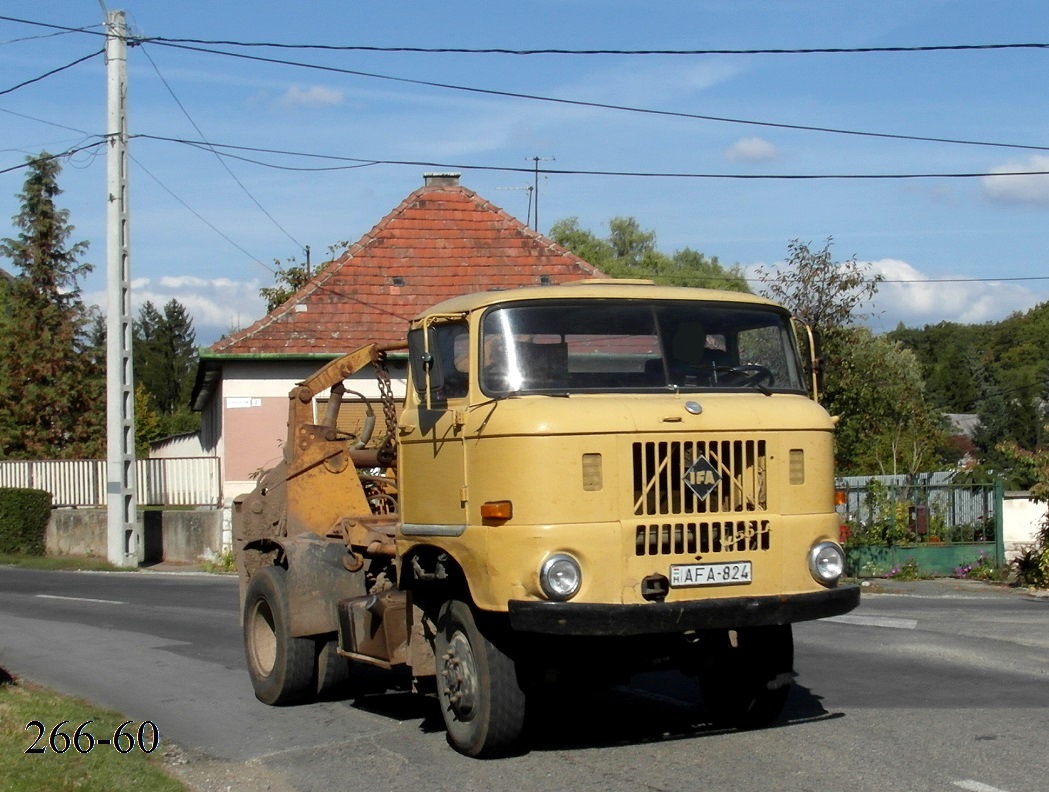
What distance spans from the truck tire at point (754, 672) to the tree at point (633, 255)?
57.1 meters

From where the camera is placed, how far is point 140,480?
3036cm

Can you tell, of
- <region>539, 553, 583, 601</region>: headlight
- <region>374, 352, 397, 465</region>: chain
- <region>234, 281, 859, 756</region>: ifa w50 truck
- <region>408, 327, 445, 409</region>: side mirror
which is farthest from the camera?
<region>374, 352, 397, 465</region>: chain

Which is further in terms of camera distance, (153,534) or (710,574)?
(153,534)

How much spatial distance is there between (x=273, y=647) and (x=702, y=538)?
12.8 ft

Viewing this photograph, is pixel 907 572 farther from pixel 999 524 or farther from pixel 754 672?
pixel 754 672

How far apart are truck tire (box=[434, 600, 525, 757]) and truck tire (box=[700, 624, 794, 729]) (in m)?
1.24

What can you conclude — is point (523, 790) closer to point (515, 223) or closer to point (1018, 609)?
point (1018, 609)

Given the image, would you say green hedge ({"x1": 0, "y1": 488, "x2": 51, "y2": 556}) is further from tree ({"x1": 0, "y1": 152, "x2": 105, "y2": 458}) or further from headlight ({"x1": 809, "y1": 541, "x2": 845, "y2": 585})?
headlight ({"x1": 809, "y1": 541, "x2": 845, "y2": 585})

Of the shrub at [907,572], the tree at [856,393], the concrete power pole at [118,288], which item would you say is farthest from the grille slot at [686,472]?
the concrete power pole at [118,288]

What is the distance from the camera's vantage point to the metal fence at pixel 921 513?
20.5 m

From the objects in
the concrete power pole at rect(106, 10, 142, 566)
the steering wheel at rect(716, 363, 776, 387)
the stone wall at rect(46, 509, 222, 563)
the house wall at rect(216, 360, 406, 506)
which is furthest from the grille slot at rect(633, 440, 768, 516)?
the stone wall at rect(46, 509, 222, 563)

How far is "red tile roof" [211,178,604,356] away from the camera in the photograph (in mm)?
26672

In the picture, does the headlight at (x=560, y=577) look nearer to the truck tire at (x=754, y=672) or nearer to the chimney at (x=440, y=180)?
the truck tire at (x=754, y=672)

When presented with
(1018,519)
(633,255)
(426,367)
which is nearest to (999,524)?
(1018,519)
